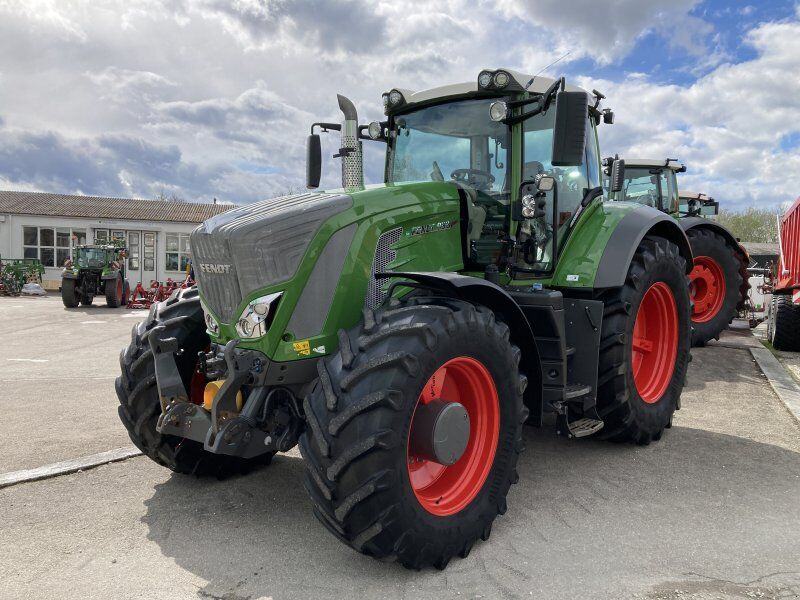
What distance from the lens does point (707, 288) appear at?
9391 mm

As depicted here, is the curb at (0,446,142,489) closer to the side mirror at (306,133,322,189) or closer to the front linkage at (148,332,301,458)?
the front linkage at (148,332,301,458)

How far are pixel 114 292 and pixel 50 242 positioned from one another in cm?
1179

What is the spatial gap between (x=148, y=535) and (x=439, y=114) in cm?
317

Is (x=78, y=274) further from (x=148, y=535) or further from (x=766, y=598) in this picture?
(x=766, y=598)

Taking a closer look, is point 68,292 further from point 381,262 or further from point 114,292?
point 381,262

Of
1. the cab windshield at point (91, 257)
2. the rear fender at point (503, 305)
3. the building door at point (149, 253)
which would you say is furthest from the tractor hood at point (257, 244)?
the building door at point (149, 253)

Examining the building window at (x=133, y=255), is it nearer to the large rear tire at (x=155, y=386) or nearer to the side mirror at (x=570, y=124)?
the large rear tire at (x=155, y=386)

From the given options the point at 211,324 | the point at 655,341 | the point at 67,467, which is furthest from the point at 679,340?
the point at 67,467

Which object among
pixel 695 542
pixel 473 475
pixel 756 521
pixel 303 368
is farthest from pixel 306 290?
pixel 756 521

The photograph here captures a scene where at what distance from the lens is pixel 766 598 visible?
2.77 meters

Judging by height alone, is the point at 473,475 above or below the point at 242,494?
above

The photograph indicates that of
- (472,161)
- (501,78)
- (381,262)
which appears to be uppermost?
(501,78)

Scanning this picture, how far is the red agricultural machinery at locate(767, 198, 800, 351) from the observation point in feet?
30.4

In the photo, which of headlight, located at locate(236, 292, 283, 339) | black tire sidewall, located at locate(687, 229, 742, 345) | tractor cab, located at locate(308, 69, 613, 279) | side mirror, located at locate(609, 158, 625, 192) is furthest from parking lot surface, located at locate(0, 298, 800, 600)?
black tire sidewall, located at locate(687, 229, 742, 345)
